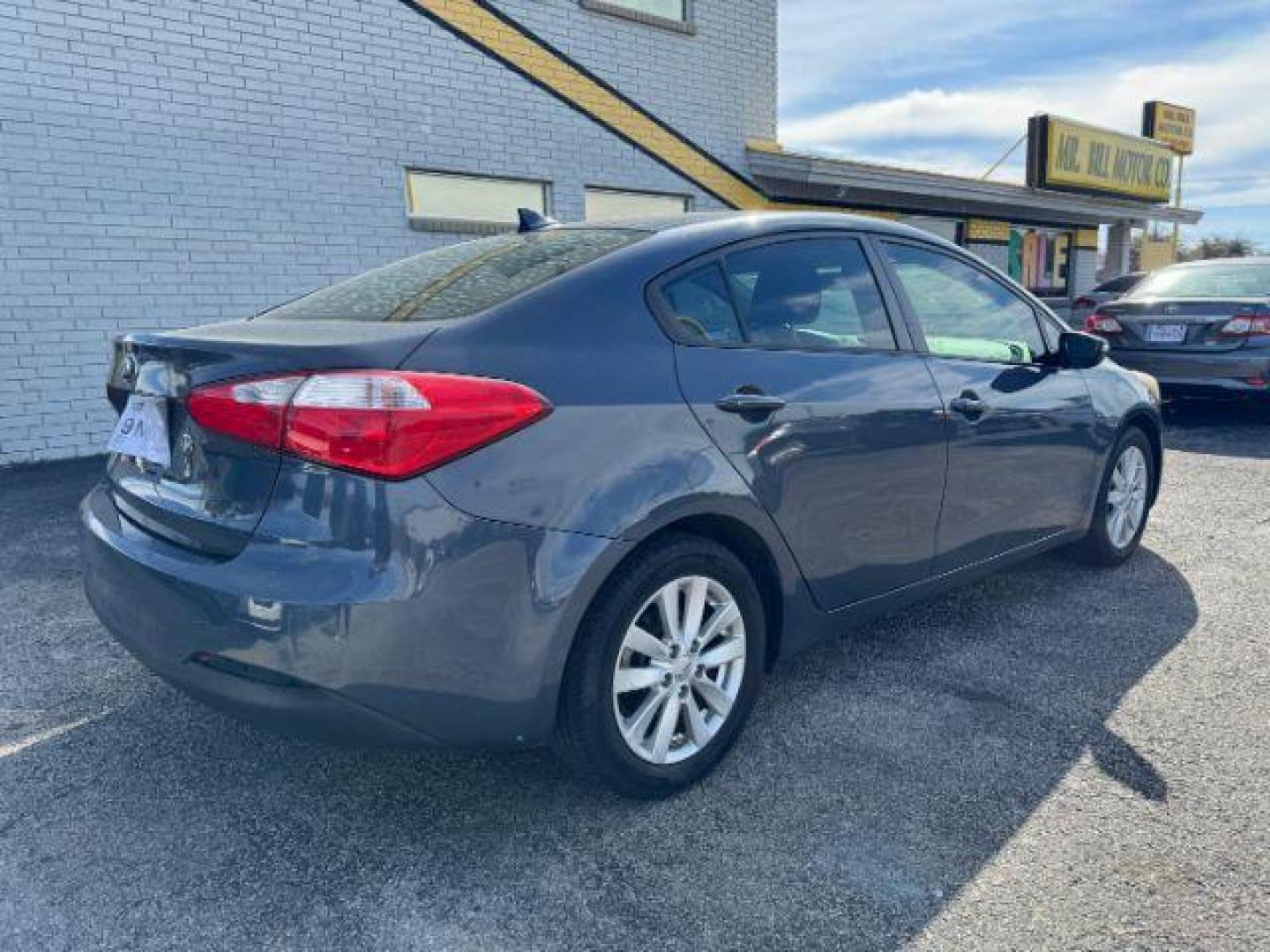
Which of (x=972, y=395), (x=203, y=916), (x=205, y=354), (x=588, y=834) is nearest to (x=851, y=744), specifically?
(x=588, y=834)

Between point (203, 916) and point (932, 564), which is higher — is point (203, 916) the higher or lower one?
the lower one

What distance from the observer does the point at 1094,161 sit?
15.7m

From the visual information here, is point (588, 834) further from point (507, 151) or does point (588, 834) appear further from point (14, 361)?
point (507, 151)

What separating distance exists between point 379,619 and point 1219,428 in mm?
8351

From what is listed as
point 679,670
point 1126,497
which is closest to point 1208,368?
point 1126,497

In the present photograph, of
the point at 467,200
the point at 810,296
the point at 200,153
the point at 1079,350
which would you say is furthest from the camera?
the point at 467,200

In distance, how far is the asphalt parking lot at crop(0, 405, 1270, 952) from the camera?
6.36 ft

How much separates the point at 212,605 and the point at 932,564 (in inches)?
89.1

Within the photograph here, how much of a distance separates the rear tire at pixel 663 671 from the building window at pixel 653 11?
26.8 feet

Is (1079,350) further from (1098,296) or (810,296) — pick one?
(1098,296)

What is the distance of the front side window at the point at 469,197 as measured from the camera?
27.1ft

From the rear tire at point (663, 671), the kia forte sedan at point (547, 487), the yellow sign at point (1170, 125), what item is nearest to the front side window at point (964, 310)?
the kia forte sedan at point (547, 487)

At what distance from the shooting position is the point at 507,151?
866cm

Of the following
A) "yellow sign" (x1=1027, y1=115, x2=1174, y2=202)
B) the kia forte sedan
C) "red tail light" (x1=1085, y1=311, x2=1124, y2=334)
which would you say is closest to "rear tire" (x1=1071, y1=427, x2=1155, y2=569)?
the kia forte sedan
